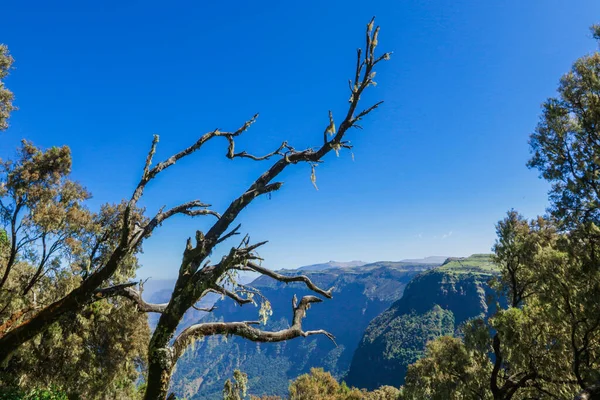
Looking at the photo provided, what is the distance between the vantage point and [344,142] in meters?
A: 6.29

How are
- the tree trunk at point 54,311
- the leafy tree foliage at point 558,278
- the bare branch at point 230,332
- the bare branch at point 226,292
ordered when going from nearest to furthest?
the bare branch at point 226,292 < the bare branch at point 230,332 < the tree trunk at point 54,311 < the leafy tree foliage at point 558,278

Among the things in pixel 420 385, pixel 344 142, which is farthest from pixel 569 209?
pixel 420 385

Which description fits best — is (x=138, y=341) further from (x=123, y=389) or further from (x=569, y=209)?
(x=569, y=209)

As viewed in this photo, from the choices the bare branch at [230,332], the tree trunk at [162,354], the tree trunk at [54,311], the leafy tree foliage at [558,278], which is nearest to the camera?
the tree trunk at [162,354]

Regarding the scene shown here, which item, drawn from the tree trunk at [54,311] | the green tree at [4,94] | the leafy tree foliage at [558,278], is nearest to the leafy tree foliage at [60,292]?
the green tree at [4,94]

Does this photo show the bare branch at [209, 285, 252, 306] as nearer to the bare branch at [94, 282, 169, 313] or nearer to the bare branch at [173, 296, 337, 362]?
the bare branch at [173, 296, 337, 362]

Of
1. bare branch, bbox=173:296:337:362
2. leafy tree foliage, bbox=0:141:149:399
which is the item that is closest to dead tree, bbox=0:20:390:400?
bare branch, bbox=173:296:337:362

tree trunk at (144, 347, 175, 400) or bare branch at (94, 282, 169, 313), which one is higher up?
bare branch at (94, 282, 169, 313)

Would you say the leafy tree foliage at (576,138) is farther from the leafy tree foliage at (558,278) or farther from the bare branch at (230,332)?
the bare branch at (230,332)

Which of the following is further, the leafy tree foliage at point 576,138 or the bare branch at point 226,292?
the leafy tree foliage at point 576,138

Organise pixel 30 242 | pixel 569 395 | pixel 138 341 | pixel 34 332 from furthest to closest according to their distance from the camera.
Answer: pixel 138 341, pixel 30 242, pixel 569 395, pixel 34 332

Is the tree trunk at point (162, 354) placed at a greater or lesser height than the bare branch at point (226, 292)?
lesser

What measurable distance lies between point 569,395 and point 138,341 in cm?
2919

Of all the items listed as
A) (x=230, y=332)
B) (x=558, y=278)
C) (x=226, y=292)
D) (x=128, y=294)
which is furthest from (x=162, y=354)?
(x=558, y=278)
